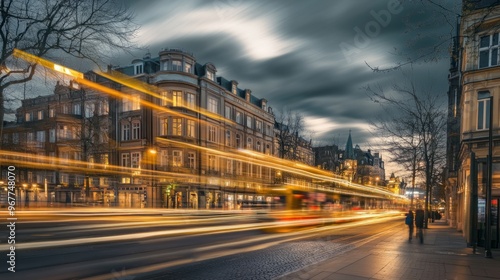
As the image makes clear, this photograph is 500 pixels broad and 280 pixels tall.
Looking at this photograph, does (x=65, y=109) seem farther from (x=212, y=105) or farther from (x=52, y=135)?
(x=212, y=105)

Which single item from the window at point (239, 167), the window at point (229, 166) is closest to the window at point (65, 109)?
the window at point (229, 166)

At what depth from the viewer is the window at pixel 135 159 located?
159 feet

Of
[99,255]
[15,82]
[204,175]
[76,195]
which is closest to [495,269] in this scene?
[99,255]

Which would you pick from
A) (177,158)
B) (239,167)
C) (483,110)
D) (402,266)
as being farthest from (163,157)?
(402,266)

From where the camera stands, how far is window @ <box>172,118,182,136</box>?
4609cm

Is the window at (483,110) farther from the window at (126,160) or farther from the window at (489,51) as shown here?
the window at (126,160)

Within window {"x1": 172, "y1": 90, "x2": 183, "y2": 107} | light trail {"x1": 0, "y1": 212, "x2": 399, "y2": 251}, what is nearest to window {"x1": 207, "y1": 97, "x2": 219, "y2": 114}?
window {"x1": 172, "y1": 90, "x2": 183, "y2": 107}

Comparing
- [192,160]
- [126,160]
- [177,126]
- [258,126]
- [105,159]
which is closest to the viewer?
[177,126]

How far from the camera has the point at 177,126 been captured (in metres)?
46.3

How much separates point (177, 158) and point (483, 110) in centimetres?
3544

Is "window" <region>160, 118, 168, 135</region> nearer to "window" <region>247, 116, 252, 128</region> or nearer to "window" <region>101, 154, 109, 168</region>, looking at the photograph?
"window" <region>101, 154, 109, 168</region>

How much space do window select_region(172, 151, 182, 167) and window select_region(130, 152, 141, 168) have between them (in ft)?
18.3

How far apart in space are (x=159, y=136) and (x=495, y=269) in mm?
41201

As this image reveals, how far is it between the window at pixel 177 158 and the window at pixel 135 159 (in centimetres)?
557
